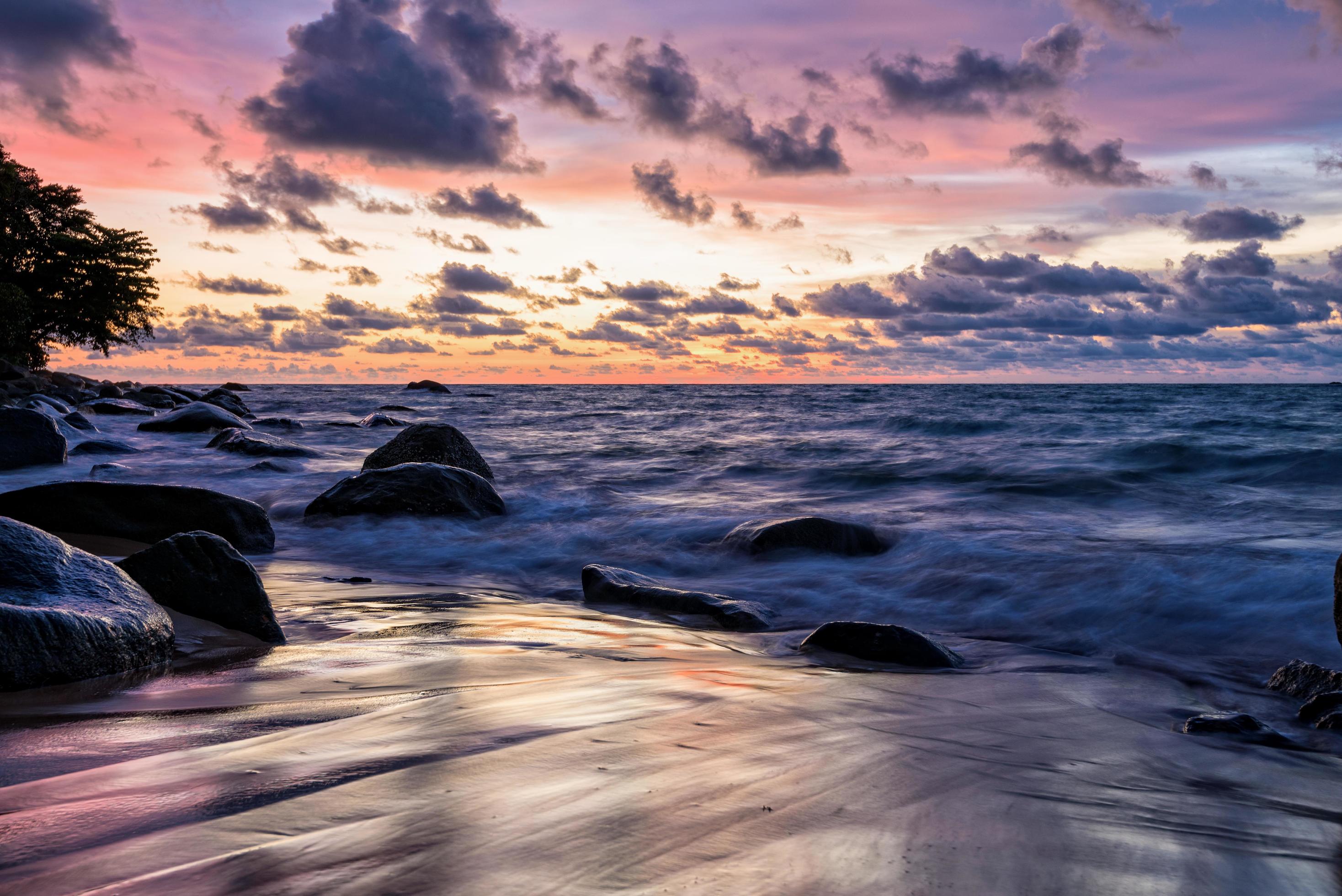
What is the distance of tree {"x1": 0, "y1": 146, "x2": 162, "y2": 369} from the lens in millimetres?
27578

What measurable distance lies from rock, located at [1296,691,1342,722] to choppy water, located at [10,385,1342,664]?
4.64 ft

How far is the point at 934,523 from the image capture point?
8.62 metres

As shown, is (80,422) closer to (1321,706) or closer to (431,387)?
(1321,706)

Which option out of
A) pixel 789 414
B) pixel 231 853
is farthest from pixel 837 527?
pixel 789 414

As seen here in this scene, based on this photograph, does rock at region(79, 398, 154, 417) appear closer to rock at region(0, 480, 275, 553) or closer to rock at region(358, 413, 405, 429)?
rock at region(358, 413, 405, 429)

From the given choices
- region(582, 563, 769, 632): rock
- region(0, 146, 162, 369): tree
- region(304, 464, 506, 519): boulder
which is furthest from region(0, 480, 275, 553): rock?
region(0, 146, 162, 369): tree

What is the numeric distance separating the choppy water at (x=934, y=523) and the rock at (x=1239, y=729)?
5.69 ft

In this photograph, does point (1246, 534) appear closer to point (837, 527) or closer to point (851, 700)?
point (837, 527)

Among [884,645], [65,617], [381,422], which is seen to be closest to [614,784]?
[65,617]

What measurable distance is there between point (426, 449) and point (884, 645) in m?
7.21

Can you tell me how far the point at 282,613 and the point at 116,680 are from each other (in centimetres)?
146

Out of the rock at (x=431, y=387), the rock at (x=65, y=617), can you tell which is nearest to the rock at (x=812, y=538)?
the rock at (x=65, y=617)

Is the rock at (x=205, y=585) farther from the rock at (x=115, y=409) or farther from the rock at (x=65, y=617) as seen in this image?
the rock at (x=115, y=409)

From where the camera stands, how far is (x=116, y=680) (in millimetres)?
2771
